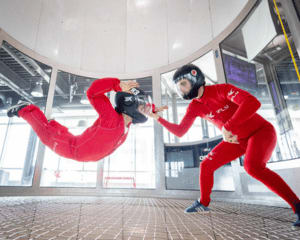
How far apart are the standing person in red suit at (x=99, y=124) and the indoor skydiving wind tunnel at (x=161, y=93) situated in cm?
3

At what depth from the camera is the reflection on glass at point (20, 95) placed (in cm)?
362

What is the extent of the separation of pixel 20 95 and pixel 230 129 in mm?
6129

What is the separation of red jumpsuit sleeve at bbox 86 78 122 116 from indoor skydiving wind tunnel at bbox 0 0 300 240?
0.06 feet

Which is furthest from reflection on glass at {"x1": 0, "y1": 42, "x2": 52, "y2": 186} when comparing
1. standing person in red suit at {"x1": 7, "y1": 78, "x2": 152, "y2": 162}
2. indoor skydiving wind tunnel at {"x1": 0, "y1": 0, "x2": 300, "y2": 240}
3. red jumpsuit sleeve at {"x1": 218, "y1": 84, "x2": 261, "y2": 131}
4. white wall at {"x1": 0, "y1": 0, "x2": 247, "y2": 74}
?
red jumpsuit sleeve at {"x1": 218, "y1": 84, "x2": 261, "y2": 131}

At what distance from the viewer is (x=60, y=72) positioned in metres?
4.11

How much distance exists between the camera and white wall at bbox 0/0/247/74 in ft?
10.7

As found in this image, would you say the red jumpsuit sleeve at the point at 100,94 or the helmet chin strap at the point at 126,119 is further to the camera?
the helmet chin strap at the point at 126,119

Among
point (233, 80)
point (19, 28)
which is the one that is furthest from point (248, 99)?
point (19, 28)

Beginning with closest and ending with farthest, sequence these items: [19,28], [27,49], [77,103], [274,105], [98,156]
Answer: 1. [98,156]
2. [274,105]
3. [19,28]
4. [27,49]
5. [77,103]

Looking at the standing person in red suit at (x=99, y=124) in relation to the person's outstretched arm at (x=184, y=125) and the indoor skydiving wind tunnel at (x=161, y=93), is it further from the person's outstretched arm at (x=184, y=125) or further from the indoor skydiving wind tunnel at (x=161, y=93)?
the person's outstretched arm at (x=184, y=125)

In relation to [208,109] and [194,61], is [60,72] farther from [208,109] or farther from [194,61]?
[208,109]

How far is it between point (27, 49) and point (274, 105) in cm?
433

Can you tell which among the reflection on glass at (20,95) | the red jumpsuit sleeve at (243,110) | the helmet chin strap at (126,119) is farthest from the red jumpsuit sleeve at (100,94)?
the reflection on glass at (20,95)

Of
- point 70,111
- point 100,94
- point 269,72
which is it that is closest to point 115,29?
point 100,94
